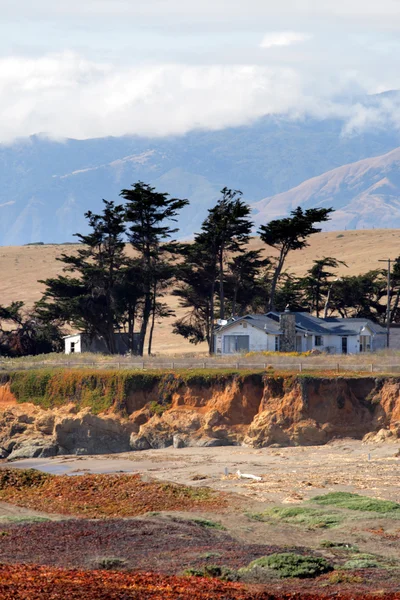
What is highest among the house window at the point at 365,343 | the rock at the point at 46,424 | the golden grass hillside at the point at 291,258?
the golden grass hillside at the point at 291,258

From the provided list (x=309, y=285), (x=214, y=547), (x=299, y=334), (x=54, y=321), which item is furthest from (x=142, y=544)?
(x=309, y=285)

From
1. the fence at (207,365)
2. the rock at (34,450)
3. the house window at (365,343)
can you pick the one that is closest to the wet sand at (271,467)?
the rock at (34,450)

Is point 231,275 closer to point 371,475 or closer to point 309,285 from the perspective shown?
point 309,285

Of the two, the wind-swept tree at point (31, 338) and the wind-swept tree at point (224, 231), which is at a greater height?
the wind-swept tree at point (224, 231)

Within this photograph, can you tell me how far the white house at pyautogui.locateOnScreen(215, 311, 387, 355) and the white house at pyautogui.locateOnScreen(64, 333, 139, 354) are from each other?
29.8ft

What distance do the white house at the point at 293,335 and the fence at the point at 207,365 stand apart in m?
11.5

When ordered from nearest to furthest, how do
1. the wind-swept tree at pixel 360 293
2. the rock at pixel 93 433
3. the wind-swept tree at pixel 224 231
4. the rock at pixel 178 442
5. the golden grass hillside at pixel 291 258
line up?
1. the rock at pixel 178 442
2. the rock at pixel 93 433
3. the wind-swept tree at pixel 224 231
4. the wind-swept tree at pixel 360 293
5. the golden grass hillside at pixel 291 258

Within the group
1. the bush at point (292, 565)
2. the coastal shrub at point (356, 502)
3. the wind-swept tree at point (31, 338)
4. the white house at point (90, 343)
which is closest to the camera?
the bush at point (292, 565)

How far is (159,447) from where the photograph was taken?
52344 mm

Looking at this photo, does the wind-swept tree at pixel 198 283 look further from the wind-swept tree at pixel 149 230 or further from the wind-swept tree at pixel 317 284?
the wind-swept tree at pixel 317 284

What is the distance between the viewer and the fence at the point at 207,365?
5462cm

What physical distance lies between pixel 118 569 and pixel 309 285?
204ft

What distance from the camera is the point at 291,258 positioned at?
16212cm

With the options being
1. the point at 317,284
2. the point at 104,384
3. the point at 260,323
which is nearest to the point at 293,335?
the point at 260,323
